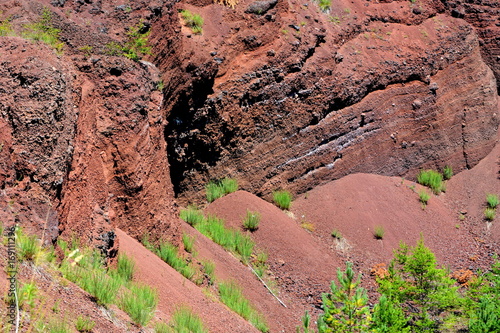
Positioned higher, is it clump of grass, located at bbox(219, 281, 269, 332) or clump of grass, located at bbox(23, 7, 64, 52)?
clump of grass, located at bbox(23, 7, 64, 52)

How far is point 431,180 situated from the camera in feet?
55.3

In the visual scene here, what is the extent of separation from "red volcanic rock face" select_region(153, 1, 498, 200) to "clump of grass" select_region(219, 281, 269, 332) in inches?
147

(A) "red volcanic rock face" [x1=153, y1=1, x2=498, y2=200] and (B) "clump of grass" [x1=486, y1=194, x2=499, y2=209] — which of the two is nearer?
Answer: (A) "red volcanic rock face" [x1=153, y1=1, x2=498, y2=200]

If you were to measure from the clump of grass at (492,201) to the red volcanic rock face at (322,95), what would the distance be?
1549mm

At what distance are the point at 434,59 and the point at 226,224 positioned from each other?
756 centimetres

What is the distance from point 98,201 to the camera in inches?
377

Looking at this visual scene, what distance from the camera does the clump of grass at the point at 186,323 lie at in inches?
295

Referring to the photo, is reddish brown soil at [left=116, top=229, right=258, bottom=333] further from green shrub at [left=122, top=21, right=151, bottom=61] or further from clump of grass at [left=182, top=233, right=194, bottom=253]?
green shrub at [left=122, top=21, right=151, bottom=61]

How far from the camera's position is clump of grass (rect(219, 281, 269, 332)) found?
401 inches

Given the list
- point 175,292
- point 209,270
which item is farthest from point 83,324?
point 209,270

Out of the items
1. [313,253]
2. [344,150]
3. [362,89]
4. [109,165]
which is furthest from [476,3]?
[109,165]

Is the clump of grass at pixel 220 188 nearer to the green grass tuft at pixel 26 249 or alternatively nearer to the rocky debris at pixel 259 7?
the rocky debris at pixel 259 7

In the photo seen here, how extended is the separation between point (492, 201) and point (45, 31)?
11022 mm

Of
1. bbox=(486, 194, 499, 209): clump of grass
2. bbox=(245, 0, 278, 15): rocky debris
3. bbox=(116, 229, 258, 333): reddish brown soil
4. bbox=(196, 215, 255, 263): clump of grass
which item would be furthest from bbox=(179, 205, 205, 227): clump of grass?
bbox=(486, 194, 499, 209): clump of grass
